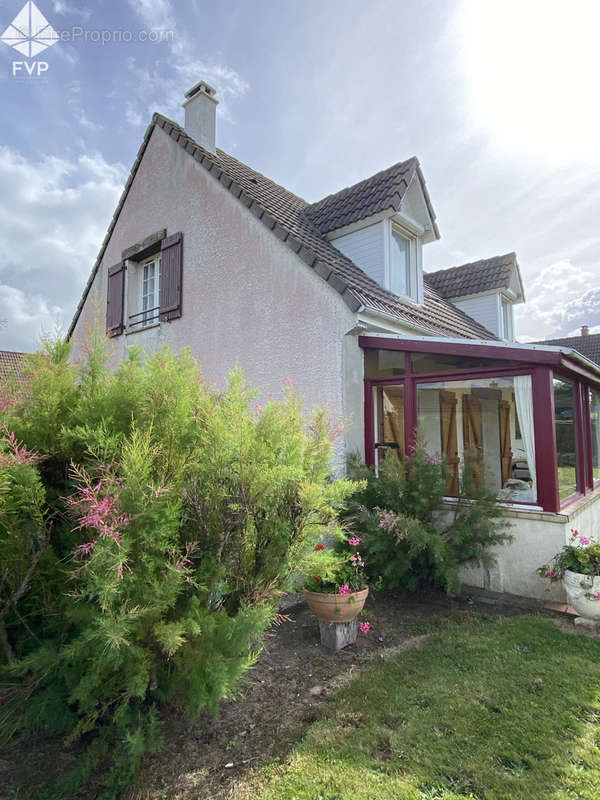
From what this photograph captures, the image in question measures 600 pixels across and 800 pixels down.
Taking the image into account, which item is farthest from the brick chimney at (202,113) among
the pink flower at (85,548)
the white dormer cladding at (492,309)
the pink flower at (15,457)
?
the pink flower at (85,548)

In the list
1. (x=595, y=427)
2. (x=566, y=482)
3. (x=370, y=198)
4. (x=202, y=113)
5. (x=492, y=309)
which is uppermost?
(x=202, y=113)

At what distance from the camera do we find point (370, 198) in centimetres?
895

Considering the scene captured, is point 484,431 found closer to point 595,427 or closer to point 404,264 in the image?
point 404,264

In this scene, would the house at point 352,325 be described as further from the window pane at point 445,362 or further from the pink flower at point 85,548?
the pink flower at point 85,548

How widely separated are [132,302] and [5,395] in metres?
9.38

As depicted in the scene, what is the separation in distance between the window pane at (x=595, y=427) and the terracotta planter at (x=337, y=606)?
26.1ft

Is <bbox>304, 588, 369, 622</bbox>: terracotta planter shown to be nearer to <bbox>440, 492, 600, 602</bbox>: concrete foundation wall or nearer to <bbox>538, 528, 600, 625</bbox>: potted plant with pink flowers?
<bbox>440, 492, 600, 602</bbox>: concrete foundation wall

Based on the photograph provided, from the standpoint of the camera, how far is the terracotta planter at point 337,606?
162 inches

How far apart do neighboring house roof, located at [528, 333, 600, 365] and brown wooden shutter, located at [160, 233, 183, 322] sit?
27.6 meters

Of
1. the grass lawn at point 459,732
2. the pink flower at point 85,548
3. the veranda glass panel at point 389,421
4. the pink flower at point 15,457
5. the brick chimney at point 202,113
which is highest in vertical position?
the brick chimney at point 202,113

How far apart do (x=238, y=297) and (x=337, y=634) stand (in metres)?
6.28

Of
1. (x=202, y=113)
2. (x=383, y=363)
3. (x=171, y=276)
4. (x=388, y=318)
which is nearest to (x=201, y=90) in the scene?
(x=202, y=113)

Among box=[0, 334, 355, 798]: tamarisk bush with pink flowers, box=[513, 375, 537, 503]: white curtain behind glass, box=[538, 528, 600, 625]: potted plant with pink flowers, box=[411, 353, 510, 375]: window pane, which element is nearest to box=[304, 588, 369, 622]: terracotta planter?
box=[0, 334, 355, 798]: tamarisk bush with pink flowers

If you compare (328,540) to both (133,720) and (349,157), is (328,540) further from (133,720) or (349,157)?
(349,157)
